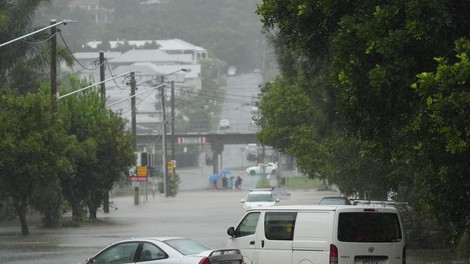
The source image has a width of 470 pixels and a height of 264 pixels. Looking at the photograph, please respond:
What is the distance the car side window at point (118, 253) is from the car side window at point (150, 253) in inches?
6.8

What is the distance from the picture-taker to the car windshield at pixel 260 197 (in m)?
53.1

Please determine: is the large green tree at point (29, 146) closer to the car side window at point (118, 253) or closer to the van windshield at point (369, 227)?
the car side window at point (118, 253)

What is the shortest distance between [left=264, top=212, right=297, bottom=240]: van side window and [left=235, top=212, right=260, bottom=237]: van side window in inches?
16.4

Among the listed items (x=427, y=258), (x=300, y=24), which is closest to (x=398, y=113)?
(x=300, y=24)

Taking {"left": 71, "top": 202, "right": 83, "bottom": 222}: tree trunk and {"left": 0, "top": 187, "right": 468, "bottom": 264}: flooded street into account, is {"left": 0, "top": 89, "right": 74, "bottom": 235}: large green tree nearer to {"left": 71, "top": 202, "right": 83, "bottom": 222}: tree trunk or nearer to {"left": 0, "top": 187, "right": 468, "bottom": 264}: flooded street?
{"left": 0, "top": 187, "right": 468, "bottom": 264}: flooded street

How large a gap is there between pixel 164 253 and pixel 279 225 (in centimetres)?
278

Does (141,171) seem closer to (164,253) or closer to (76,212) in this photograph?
(76,212)

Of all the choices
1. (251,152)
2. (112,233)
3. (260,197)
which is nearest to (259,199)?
(260,197)

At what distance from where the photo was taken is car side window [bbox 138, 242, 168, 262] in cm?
1946

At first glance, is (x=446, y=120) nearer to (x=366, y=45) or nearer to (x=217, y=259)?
(x=366, y=45)

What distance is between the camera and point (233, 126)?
189m

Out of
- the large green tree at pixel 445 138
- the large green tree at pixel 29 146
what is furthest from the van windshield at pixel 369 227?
the large green tree at pixel 29 146

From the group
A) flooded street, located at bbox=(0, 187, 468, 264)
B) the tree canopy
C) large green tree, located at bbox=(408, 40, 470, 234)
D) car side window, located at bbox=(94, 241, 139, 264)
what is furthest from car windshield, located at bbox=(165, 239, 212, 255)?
flooded street, located at bbox=(0, 187, 468, 264)

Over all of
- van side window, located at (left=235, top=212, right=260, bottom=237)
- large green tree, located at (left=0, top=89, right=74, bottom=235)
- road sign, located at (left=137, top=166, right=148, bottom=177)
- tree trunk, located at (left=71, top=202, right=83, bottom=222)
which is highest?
large green tree, located at (left=0, top=89, right=74, bottom=235)
